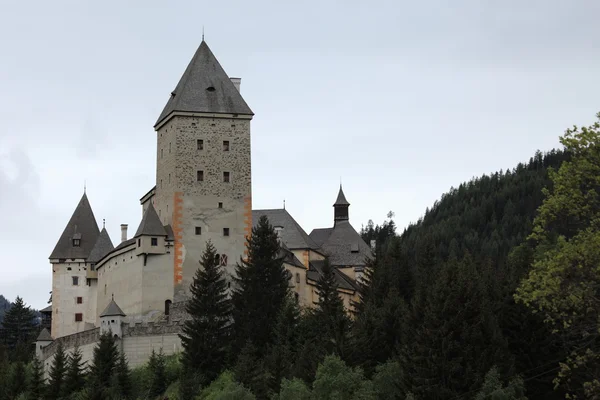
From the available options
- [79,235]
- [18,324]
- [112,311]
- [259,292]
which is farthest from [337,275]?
[18,324]

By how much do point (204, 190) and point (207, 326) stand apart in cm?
1089

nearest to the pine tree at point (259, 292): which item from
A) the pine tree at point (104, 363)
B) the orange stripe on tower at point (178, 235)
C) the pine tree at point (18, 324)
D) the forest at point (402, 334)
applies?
the forest at point (402, 334)

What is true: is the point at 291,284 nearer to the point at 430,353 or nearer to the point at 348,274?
the point at 348,274

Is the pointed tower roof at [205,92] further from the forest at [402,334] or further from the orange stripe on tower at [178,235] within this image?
the forest at [402,334]

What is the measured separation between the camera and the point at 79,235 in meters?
90.3

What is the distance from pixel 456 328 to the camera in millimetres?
48625

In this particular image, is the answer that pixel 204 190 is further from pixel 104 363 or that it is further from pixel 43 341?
pixel 43 341

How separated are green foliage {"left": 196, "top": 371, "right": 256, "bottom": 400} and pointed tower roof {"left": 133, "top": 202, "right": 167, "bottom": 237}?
11765 millimetres

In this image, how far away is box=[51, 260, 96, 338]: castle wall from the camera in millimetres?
86625

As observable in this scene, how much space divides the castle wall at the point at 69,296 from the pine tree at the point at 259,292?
19.8 m

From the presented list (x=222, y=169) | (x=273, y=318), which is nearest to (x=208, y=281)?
(x=273, y=318)

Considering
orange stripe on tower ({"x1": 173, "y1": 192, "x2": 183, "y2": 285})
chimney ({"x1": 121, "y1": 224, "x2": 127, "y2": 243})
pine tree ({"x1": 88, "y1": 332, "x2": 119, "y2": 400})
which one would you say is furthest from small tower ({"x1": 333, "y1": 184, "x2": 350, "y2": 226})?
pine tree ({"x1": 88, "y1": 332, "x2": 119, "y2": 400})

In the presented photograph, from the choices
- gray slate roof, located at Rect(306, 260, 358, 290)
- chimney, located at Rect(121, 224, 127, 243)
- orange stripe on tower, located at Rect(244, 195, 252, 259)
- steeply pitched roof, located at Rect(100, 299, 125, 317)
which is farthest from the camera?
gray slate roof, located at Rect(306, 260, 358, 290)

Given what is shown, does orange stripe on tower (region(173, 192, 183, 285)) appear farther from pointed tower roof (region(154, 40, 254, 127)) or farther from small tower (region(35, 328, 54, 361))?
small tower (region(35, 328, 54, 361))
